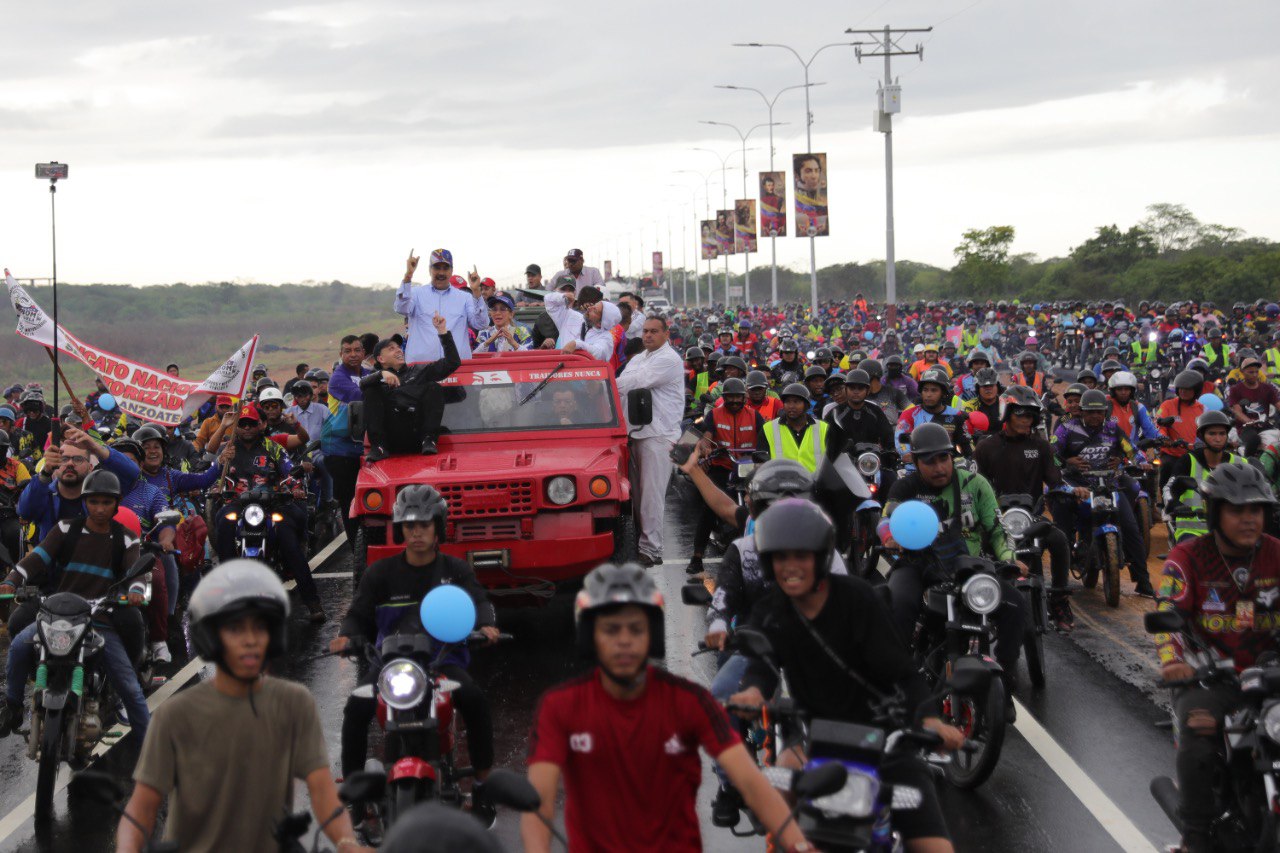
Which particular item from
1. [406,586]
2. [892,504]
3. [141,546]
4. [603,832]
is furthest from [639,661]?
[141,546]

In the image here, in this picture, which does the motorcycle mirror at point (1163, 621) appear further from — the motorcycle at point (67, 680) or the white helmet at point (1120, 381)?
the white helmet at point (1120, 381)

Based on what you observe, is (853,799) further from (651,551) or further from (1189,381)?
(1189,381)

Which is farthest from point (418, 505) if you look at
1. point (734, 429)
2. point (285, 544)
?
point (734, 429)

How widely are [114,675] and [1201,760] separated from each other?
5.56 metres

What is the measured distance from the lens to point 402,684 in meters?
6.14

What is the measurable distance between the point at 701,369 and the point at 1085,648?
13039 mm

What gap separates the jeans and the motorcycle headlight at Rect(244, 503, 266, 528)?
12.8ft

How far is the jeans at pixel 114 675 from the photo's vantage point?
829 centimetres

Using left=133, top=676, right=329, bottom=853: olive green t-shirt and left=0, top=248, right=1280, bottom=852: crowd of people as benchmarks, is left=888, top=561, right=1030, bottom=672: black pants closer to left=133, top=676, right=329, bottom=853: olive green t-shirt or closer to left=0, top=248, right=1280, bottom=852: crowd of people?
left=0, top=248, right=1280, bottom=852: crowd of people

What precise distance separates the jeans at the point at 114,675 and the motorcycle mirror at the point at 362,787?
4075 millimetres

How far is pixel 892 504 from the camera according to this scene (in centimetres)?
880

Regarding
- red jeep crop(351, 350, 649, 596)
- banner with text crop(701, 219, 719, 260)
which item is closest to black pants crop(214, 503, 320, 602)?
red jeep crop(351, 350, 649, 596)

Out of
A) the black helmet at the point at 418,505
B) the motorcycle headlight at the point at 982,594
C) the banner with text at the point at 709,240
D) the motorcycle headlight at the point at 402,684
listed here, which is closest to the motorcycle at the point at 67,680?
the black helmet at the point at 418,505

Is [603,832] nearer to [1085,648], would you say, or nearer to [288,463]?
[1085,648]
